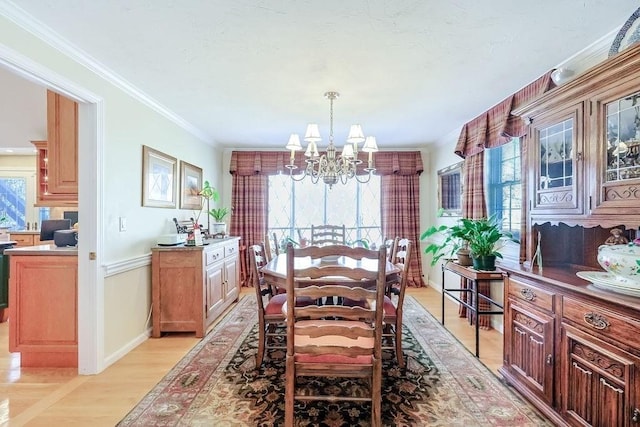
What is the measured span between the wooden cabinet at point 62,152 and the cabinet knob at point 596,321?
3.51 meters

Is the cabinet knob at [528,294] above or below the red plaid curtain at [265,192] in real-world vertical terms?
below

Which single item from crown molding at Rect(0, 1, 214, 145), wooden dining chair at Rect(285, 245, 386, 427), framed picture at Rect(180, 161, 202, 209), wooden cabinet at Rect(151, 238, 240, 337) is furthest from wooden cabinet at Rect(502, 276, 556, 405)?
framed picture at Rect(180, 161, 202, 209)

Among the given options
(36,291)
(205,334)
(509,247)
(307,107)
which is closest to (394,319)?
(509,247)

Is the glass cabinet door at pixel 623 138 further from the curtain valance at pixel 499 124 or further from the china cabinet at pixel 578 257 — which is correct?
the curtain valance at pixel 499 124

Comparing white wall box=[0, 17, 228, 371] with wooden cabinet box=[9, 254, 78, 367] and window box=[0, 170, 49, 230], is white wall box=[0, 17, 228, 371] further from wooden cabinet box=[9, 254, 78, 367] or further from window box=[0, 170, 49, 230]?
window box=[0, 170, 49, 230]

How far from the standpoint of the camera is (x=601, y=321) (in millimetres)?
1559

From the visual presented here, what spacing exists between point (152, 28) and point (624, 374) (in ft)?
9.86

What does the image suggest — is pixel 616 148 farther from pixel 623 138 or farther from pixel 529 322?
pixel 529 322

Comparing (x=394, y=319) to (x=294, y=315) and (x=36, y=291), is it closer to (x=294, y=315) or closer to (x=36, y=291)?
(x=294, y=315)

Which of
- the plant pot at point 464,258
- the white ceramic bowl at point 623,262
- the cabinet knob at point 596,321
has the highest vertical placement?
the white ceramic bowl at point 623,262

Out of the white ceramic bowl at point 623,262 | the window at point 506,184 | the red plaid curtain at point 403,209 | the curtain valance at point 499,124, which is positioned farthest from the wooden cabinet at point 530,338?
the red plaid curtain at point 403,209

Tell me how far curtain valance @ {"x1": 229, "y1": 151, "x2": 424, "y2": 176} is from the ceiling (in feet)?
6.35

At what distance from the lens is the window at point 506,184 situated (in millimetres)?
3336

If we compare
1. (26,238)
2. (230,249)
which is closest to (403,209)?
(230,249)
